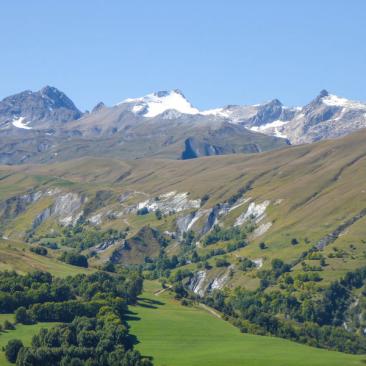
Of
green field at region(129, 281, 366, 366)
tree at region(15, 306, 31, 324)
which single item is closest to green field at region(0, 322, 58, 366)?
tree at region(15, 306, 31, 324)

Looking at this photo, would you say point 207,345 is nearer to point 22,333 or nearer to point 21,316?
point 22,333

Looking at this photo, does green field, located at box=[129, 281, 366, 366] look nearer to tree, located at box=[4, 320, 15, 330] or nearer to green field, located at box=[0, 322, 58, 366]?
green field, located at box=[0, 322, 58, 366]

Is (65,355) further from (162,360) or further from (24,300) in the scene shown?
(24,300)

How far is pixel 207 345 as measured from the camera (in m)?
168

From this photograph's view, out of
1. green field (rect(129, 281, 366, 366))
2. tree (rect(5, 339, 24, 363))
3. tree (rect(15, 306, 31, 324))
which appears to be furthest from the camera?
tree (rect(15, 306, 31, 324))

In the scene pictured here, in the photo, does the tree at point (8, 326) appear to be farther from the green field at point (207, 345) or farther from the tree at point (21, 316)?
the green field at point (207, 345)

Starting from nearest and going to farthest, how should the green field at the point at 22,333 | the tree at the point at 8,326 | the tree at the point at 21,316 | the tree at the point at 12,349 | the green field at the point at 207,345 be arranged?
the tree at the point at 12,349 → the green field at the point at 207,345 → the green field at the point at 22,333 → the tree at the point at 8,326 → the tree at the point at 21,316

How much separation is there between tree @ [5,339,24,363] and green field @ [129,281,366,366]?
76.1ft

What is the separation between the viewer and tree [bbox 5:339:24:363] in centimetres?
14262

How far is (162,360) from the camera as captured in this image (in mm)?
150625

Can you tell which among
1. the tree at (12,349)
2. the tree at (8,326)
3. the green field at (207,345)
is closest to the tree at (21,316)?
the tree at (8,326)

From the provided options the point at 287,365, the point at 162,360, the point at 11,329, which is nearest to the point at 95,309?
the point at 11,329

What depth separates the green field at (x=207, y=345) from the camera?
152 meters

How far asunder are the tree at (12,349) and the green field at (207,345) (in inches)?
913
